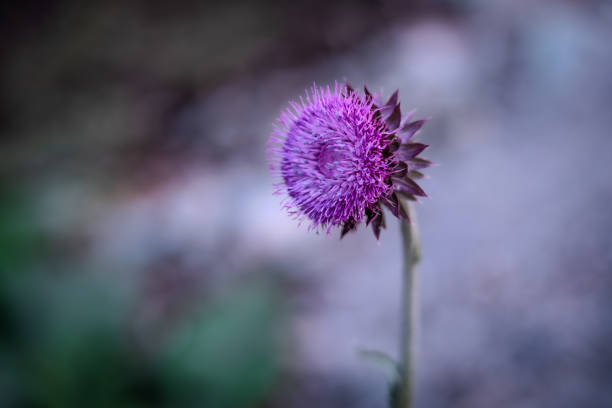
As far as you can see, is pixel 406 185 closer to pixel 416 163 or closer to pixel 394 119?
pixel 416 163

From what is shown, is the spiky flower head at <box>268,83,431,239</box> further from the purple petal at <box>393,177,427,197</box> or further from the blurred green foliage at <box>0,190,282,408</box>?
the blurred green foliage at <box>0,190,282,408</box>

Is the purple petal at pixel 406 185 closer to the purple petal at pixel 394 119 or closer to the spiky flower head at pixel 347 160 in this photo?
the spiky flower head at pixel 347 160

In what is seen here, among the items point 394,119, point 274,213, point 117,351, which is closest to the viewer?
point 394,119

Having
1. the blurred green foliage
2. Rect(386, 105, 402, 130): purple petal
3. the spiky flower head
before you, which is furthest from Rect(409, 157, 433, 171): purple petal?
the blurred green foliage

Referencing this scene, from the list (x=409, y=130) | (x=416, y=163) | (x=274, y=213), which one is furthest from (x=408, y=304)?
(x=274, y=213)

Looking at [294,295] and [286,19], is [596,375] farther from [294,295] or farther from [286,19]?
[286,19]

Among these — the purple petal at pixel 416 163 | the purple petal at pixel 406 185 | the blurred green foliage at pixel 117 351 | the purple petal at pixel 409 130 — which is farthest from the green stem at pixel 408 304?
the blurred green foliage at pixel 117 351
